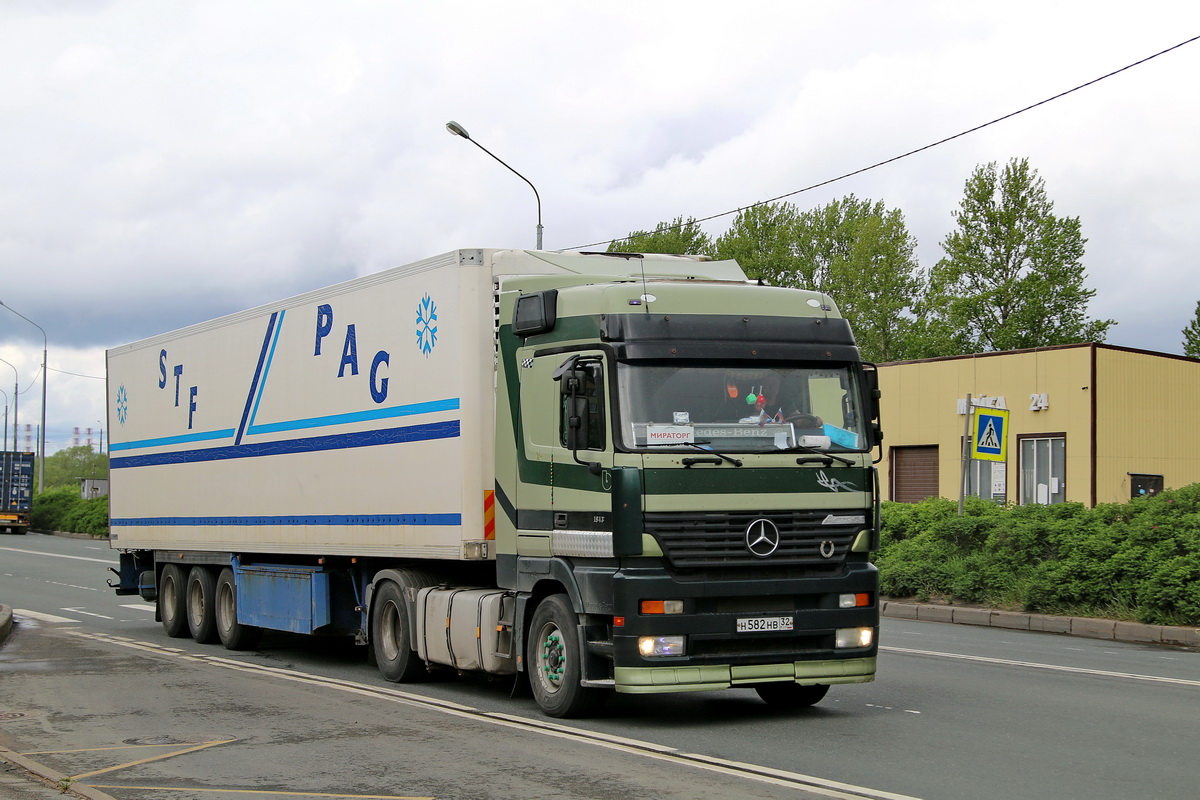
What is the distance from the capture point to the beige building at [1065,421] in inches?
1312

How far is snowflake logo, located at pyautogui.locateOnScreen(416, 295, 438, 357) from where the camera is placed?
1173cm

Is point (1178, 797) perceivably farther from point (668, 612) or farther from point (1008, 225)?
point (1008, 225)

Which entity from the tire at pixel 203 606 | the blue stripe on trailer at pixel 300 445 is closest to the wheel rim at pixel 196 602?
the tire at pixel 203 606

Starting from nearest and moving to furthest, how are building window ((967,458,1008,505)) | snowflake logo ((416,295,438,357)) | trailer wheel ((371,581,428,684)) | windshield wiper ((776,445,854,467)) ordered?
windshield wiper ((776,445,854,467)) < snowflake logo ((416,295,438,357)) < trailer wheel ((371,581,428,684)) < building window ((967,458,1008,505))

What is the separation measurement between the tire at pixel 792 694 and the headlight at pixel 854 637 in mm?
590

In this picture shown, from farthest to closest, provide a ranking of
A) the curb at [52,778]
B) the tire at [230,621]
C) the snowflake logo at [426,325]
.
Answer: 1. the tire at [230,621]
2. the snowflake logo at [426,325]
3. the curb at [52,778]

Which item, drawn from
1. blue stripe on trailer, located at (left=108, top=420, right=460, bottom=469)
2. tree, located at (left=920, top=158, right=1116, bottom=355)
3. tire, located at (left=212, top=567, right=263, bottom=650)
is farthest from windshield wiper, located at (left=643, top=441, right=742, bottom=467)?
tree, located at (left=920, top=158, right=1116, bottom=355)

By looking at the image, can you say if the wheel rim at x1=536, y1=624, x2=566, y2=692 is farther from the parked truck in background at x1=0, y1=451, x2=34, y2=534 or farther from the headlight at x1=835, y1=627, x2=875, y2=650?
the parked truck in background at x1=0, y1=451, x2=34, y2=534

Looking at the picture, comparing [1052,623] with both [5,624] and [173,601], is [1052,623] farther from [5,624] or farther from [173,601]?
[5,624]

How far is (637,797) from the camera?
281 inches

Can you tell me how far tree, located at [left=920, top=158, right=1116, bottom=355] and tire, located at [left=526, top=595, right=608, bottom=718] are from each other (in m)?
41.6

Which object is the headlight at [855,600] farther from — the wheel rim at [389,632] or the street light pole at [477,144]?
the street light pole at [477,144]

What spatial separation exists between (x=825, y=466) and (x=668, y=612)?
1.58 meters

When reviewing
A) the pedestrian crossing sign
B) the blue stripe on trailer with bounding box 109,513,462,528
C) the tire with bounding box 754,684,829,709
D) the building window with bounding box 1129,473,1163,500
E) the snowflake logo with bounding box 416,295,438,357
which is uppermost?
the snowflake logo with bounding box 416,295,438,357
